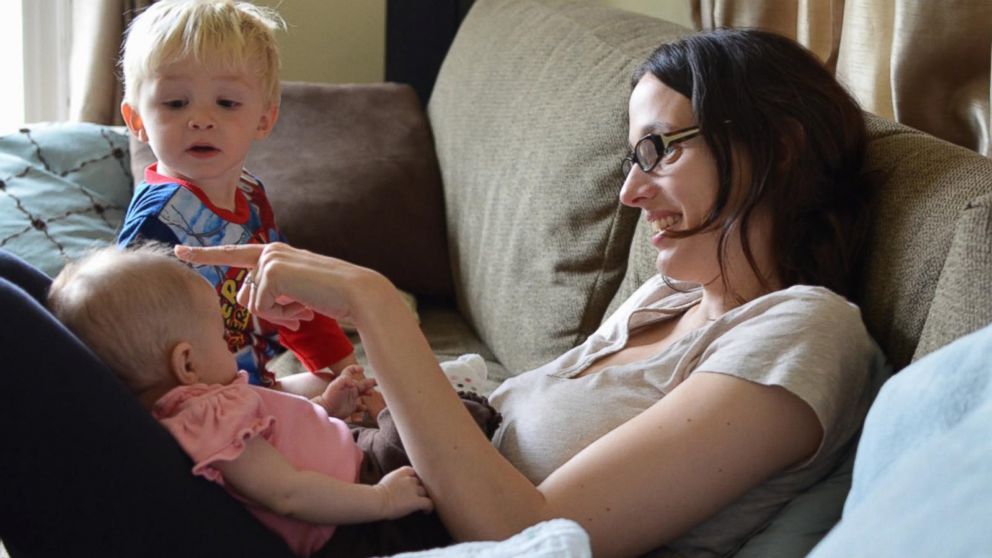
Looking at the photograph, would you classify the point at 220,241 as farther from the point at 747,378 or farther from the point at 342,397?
the point at 747,378

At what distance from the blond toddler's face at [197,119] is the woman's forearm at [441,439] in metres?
0.68

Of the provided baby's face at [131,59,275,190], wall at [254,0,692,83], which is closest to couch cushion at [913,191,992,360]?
baby's face at [131,59,275,190]

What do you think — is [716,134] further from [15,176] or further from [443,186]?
[15,176]

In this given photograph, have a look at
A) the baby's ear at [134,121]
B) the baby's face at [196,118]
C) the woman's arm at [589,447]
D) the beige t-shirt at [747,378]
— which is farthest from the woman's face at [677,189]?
the baby's ear at [134,121]

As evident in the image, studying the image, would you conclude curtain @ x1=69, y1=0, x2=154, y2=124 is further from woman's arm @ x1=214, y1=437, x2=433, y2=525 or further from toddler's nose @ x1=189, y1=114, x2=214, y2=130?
woman's arm @ x1=214, y1=437, x2=433, y2=525

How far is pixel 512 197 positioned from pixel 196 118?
691mm

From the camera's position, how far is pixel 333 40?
153 inches

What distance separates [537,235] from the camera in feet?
7.03

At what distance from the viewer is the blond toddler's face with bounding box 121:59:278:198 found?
1.83 metres

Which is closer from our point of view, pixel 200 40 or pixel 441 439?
pixel 441 439

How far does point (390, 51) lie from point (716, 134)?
258 cm

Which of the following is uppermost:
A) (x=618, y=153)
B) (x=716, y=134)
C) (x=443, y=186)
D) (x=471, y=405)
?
(x=716, y=134)

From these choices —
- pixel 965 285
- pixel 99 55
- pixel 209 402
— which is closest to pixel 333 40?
pixel 99 55

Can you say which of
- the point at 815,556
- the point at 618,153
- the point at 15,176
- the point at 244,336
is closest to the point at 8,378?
the point at 815,556
